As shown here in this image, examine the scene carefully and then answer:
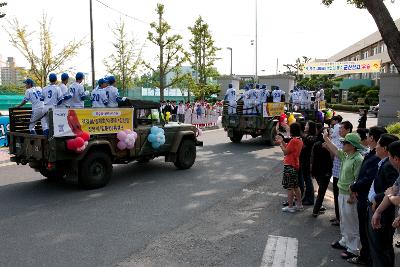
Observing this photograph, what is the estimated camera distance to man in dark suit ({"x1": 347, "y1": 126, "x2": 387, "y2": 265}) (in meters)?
4.21

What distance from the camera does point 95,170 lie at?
8062 mm

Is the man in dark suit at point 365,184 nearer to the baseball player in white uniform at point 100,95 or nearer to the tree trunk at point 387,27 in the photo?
the baseball player in white uniform at point 100,95

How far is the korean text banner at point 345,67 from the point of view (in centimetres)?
4160

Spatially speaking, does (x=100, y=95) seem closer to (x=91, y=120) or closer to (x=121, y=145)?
(x=91, y=120)

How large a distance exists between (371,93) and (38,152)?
47.3 m

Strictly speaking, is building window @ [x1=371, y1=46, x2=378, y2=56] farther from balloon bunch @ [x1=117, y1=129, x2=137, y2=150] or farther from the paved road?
balloon bunch @ [x1=117, y1=129, x2=137, y2=150]

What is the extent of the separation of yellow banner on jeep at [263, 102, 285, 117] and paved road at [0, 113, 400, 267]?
567 cm

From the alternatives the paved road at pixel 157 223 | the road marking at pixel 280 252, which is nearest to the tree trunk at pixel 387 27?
the paved road at pixel 157 223

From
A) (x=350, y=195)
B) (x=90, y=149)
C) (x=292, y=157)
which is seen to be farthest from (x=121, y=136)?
(x=350, y=195)

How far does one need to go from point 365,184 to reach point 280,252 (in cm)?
145

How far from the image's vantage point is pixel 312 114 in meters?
20.6

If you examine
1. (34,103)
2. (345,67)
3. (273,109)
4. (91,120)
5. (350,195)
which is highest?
(345,67)

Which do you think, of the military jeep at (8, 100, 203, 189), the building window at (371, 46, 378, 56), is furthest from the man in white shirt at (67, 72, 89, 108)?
the building window at (371, 46, 378, 56)

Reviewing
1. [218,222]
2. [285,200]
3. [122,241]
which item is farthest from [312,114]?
[122,241]
